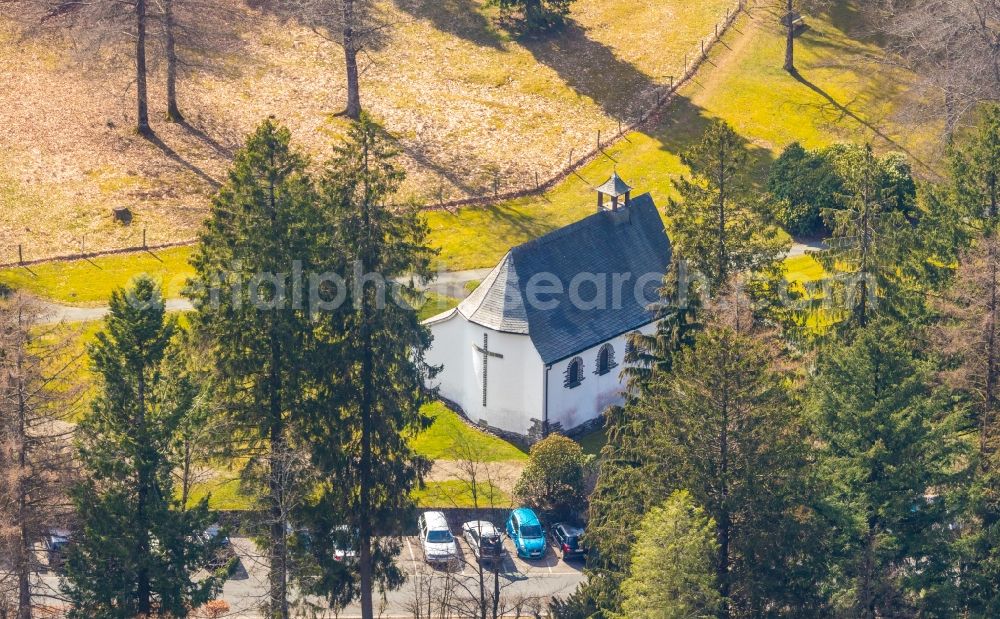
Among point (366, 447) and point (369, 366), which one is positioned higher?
point (369, 366)

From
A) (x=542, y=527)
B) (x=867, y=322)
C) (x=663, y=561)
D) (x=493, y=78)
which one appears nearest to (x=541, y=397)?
(x=542, y=527)

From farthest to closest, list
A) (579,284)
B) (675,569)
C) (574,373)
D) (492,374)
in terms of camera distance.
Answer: (579,284) < (574,373) < (492,374) < (675,569)

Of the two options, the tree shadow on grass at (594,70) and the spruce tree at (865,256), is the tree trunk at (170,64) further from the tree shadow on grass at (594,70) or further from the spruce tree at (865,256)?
the spruce tree at (865,256)

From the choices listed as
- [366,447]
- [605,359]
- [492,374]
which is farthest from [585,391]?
[366,447]

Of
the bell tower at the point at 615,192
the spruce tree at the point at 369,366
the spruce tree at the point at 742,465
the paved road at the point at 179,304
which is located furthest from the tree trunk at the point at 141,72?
the spruce tree at the point at 742,465

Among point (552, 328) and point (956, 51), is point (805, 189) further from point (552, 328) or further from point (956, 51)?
point (552, 328)

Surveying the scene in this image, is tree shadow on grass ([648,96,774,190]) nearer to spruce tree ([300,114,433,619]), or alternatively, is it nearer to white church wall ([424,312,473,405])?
white church wall ([424,312,473,405])
